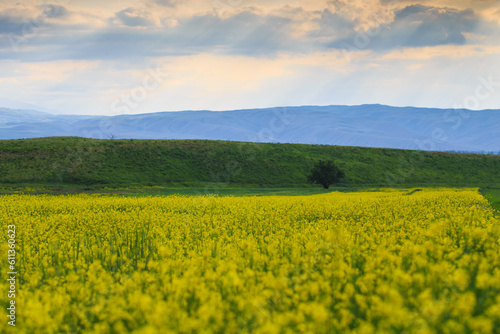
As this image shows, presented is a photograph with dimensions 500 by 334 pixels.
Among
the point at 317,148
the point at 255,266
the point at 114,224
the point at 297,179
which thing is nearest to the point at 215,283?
the point at 255,266

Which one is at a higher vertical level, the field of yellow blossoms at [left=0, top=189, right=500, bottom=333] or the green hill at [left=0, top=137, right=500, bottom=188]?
the green hill at [left=0, top=137, right=500, bottom=188]

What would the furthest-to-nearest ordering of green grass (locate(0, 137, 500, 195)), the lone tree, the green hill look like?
the green hill
green grass (locate(0, 137, 500, 195))
the lone tree

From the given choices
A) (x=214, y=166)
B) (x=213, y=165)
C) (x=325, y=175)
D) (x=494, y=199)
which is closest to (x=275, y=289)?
(x=494, y=199)

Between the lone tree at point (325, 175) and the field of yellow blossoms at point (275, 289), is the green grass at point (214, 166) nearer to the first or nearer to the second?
the lone tree at point (325, 175)

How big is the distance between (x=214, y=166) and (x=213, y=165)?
606mm

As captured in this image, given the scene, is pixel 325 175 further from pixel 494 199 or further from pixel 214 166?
pixel 494 199

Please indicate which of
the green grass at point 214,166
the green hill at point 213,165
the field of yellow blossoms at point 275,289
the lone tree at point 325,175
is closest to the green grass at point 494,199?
the field of yellow blossoms at point 275,289

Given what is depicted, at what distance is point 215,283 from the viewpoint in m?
7.06

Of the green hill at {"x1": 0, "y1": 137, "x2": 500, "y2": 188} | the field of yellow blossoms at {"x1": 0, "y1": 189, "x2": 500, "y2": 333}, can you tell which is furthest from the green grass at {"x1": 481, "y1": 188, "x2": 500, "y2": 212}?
the green hill at {"x1": 0, "y1": 137, "x2": 500, "y2": 188}

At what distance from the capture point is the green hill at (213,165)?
241 feet

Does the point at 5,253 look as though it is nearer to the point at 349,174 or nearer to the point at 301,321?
the point at 301,321

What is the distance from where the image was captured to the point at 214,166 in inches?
3450

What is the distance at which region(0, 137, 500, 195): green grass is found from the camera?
72.1 metres

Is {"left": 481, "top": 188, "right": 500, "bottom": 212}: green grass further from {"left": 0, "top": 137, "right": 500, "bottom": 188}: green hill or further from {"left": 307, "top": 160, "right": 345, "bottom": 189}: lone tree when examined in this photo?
{"left": 0, "top": 137, "right": 500, "bottom": 188}: green hill
